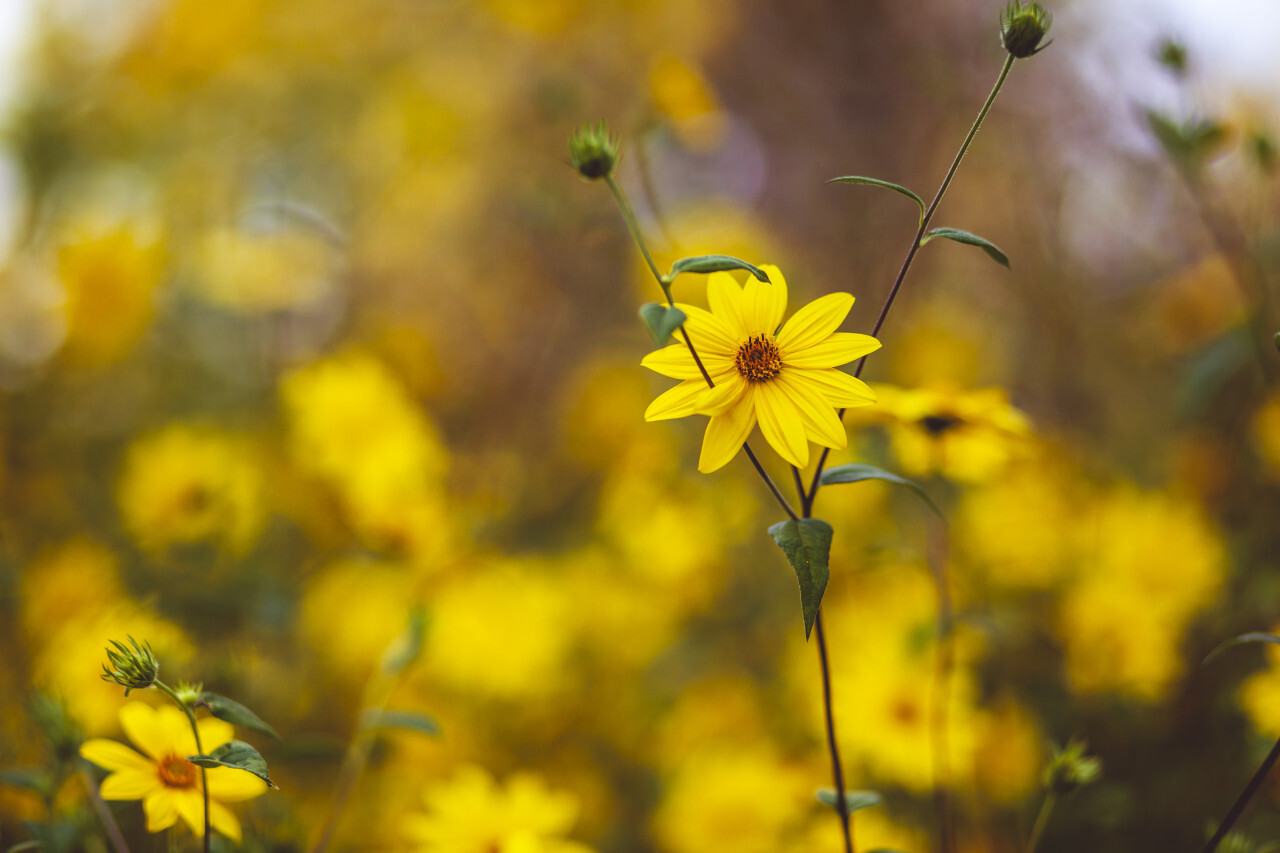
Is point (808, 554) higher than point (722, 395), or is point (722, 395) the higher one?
Result: point (722, 395)

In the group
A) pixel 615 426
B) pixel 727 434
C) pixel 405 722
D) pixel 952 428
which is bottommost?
pixel 405 722

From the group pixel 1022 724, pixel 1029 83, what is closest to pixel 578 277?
pixel 1029 83

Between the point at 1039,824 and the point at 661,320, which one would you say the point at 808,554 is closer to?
the point at 661,320

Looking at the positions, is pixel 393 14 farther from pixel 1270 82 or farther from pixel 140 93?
pixel 1270 82

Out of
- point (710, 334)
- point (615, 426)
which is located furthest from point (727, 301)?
point (615, 426)

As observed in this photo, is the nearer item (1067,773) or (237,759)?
(237,759)

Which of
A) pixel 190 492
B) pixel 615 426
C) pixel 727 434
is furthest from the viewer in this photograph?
pixel 615 426
